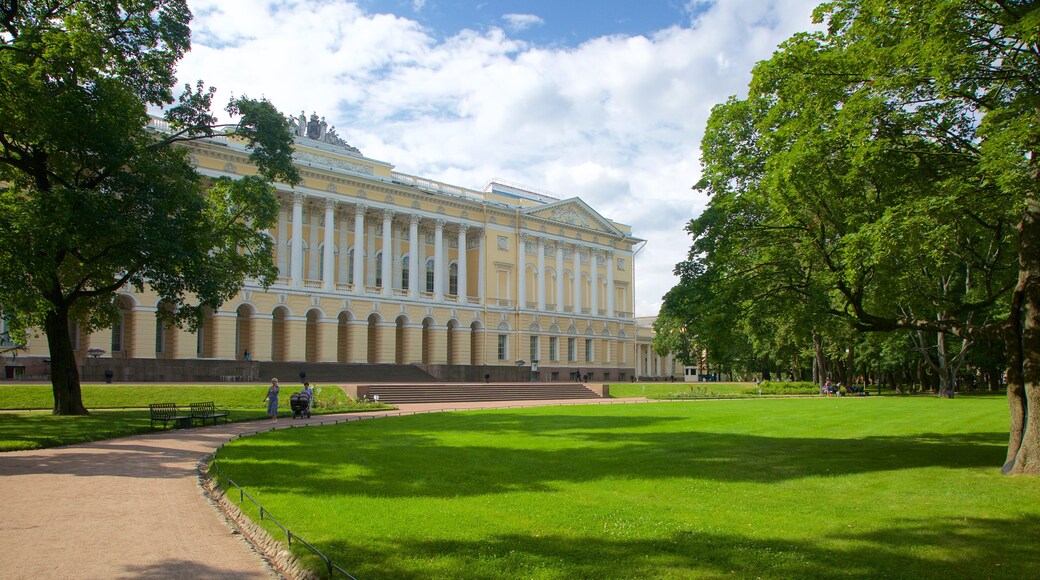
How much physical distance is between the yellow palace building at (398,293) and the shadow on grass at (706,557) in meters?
39.1

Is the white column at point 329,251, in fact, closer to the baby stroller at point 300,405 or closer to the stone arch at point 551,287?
the stone arch at point 551,287

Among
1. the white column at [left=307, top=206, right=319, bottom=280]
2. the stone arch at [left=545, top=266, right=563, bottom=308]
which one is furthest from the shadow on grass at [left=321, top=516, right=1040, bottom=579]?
the stone arch at [left=545, top=266, right=563, bottom=308]

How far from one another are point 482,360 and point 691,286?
50.2m

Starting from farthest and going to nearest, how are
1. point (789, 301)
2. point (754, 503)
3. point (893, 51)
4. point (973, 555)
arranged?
point (789, 301), point (893, 51), point (754, 503), point (973, 555)

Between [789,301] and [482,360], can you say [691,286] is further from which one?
[482,360]

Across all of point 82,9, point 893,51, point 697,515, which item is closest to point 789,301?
point 893,51

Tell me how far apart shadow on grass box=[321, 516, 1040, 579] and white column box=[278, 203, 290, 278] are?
51.3 meters

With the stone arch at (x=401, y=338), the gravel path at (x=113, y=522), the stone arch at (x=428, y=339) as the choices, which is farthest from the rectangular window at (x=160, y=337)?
the gravel path at (x=113, y=522)

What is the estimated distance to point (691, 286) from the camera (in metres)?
17.3

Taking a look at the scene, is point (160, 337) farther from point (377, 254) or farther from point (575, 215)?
point (575, 215)

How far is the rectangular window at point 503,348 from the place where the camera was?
6831 cm

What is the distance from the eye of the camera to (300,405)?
1055 inches

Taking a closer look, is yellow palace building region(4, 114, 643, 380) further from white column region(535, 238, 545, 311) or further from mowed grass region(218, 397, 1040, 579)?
mowed grass region(218, 397, 1040, 579)

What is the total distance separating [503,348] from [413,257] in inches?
508
